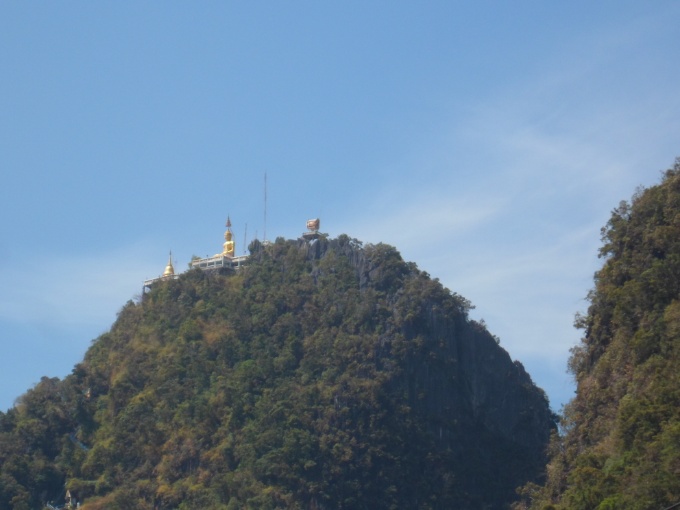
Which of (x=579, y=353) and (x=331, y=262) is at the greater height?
(x=331, y=262)

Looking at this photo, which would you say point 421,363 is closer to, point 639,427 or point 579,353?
point 579,353

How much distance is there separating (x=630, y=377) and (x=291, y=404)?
36.0 m

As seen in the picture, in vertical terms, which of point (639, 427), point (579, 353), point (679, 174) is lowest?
point (639, 427)

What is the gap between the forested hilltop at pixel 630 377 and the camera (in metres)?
57.4

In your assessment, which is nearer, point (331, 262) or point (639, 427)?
point (639, 427)

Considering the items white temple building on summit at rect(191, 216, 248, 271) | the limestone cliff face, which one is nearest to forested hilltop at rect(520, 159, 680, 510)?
the limestone cliff face

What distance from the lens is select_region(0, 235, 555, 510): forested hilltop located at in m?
95.7

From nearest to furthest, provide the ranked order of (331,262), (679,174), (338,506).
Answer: (679,174) → (338,506) → (331,262)

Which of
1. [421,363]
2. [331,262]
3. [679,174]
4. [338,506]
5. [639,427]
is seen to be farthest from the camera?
[331,262]

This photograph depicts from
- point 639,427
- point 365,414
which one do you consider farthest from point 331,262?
point 639,427

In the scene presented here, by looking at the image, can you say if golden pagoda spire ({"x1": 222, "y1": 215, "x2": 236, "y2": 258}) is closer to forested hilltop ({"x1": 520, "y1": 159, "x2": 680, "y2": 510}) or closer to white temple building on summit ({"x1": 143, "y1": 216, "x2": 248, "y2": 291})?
white temple building on summit ({"x1": 143, "y1": 216, "x2": 248, "y2": 291})

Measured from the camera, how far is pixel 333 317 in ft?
342

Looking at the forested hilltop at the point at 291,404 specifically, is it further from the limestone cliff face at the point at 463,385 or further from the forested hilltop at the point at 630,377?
the forested hilltop at the point at 630,377

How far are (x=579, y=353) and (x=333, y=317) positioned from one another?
34483mm
